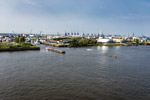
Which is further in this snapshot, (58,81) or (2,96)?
(58,81)

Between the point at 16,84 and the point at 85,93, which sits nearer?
the point at 85,93

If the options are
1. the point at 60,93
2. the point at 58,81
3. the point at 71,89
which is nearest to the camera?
the point at 60,93

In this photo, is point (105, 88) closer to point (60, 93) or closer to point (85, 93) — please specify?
point (85, 93)

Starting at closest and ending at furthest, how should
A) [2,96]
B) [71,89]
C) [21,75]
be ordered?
[2,96] < [71,89] < [21,75]

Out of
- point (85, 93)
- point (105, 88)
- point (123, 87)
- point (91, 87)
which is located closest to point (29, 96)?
point (85, 93)

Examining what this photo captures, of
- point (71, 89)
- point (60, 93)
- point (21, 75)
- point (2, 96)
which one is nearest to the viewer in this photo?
point (2, 96)

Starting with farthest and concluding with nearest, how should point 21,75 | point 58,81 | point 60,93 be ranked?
point 21,75 → point 58,81 → point 60,93

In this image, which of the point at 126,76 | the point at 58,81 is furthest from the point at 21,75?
the point at 126,76

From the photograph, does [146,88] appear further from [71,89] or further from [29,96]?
[29,96]
